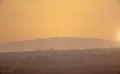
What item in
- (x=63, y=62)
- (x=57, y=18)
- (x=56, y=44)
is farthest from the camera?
(x=57, y=18)

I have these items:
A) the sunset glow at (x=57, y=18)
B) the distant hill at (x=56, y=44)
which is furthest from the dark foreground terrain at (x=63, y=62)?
the sunset glow at (x=57, y=18)

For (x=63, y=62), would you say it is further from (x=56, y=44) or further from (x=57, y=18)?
(x=57, y=18)

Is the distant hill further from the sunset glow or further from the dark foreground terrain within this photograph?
the sunset glow

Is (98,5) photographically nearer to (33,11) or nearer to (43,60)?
(33,11)

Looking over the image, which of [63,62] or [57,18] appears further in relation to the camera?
[57,18]

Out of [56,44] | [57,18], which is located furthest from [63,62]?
[57,18]

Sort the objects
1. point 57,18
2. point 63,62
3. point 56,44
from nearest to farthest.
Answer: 1. point 63,62
2. point 56,44
3. point 57,18

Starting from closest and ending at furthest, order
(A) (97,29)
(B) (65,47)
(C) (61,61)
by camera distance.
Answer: (C) (61,61) < (B) (65,47) < (A) (97,29)

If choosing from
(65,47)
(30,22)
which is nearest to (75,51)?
(65,47)
